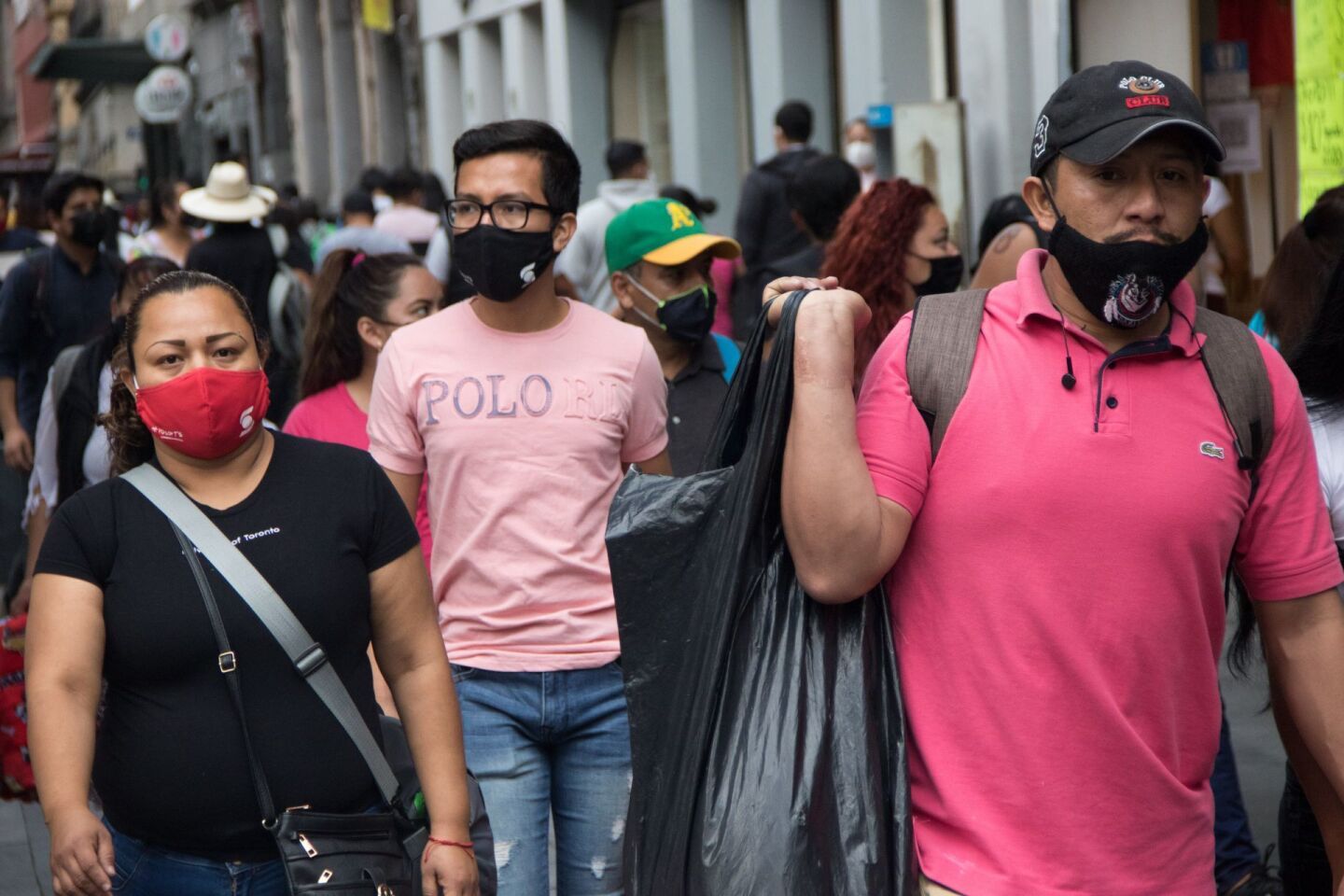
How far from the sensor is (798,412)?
2.62 metres

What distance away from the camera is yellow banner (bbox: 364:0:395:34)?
27094 millimetres

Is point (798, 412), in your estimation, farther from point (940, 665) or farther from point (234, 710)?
point (234, 710)

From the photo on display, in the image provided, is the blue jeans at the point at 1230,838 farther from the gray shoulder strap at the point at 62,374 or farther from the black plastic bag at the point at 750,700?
the gray shoulder strap at the point at 62,374

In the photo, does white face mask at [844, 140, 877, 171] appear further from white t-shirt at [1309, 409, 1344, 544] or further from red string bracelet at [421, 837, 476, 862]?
red string bracelet at [421, 837, 476, 862]

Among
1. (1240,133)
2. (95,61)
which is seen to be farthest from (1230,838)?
(95,61)

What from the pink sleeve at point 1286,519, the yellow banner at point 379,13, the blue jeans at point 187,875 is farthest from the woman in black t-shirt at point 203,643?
the yellow banner at point 379,13

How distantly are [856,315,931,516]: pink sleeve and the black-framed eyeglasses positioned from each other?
1.53 m

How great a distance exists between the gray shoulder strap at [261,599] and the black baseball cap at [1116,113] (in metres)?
1.44

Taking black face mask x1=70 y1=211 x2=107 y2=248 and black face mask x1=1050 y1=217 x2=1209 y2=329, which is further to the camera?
black face mask x1=70 y1=211 x2=107 y2=248

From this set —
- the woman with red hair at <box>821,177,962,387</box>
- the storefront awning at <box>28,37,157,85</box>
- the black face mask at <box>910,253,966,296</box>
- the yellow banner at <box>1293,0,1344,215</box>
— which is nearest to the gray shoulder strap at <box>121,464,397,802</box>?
the woman with red hair at <box>821,177,962,387</box>

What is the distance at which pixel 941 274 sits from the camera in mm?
5492

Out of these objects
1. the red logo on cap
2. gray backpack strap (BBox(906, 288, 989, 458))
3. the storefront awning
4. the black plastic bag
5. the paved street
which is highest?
the storefront awning

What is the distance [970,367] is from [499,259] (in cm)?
154

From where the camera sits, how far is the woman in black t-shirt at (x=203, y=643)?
3.19m
